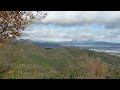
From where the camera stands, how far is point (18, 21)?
15711 millimetres
